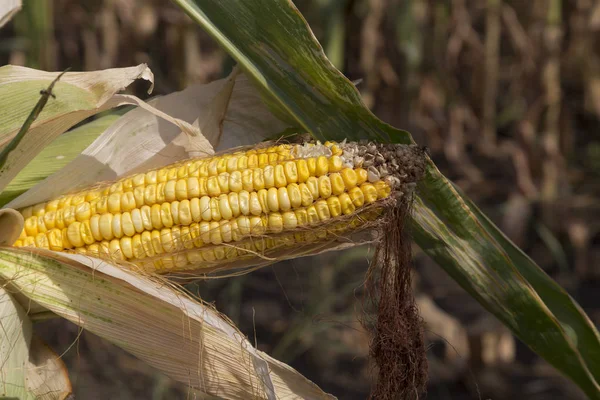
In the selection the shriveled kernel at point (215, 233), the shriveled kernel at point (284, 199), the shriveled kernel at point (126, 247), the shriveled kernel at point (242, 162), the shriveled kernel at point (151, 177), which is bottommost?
the shriveled kernel at point (126, 247)

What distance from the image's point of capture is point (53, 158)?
129 centimetres

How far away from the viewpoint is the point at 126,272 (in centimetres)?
113

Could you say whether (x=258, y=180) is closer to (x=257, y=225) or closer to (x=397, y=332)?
(x=257, y=225)

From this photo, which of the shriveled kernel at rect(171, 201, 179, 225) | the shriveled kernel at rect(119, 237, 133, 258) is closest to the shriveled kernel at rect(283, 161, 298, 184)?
the shriveled kernel at rect(171, 201, 179, 225)

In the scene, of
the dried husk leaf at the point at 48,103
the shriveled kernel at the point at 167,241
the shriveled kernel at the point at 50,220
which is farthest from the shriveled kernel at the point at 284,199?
the shriveled kernel at the point at 50,220

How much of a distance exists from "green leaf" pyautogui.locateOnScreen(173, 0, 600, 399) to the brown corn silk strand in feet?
0.25

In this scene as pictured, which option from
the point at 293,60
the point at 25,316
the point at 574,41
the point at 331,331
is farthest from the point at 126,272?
the point at 574,41

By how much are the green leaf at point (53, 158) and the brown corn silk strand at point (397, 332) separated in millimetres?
629

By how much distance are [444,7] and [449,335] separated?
2.13m

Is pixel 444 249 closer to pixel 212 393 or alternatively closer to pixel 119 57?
pixel 212 393

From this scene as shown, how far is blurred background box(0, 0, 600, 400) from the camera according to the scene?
9.62 ft

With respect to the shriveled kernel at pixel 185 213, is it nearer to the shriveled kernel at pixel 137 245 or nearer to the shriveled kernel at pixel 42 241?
the shriveled kernel at pixel 137 245

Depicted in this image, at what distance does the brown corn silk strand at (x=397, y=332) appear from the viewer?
1.20 m

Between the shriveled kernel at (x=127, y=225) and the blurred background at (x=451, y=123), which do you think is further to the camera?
the blurred background at (x=451, y=123)
